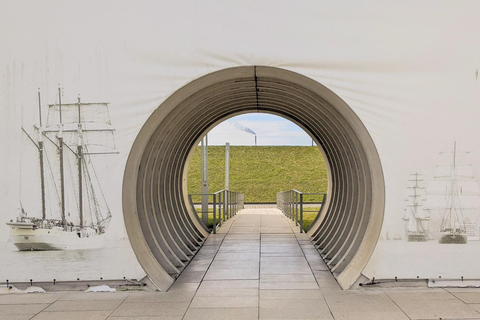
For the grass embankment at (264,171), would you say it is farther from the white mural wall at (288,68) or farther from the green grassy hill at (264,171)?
the white mural wall at (288,68)

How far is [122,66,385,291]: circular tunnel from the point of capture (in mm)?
6582

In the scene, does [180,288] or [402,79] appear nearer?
[402,79]

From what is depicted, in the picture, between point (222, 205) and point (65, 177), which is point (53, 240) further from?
point (222, 205)

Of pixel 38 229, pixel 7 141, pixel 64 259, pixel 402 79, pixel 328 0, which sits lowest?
pixel 64 259

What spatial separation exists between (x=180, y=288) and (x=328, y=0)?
4.33 metres

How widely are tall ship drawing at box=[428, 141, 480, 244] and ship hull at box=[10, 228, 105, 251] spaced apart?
14.7 feet

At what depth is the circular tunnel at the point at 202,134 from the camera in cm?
658

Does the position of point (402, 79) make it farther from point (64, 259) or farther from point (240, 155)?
point (240, 155)

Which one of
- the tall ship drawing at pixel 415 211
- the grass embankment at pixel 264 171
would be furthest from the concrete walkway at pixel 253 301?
the grass embankment at pixel 264 171

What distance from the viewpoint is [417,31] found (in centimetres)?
637

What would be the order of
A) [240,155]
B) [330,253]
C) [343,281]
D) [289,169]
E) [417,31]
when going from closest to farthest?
[417,31], [343,281], [330,253], [289,169], [240,155]

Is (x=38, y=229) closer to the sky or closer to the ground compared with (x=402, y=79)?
closer to the ground

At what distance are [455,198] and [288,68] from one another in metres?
2.80

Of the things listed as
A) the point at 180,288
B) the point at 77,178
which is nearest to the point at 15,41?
the point at 77,178
